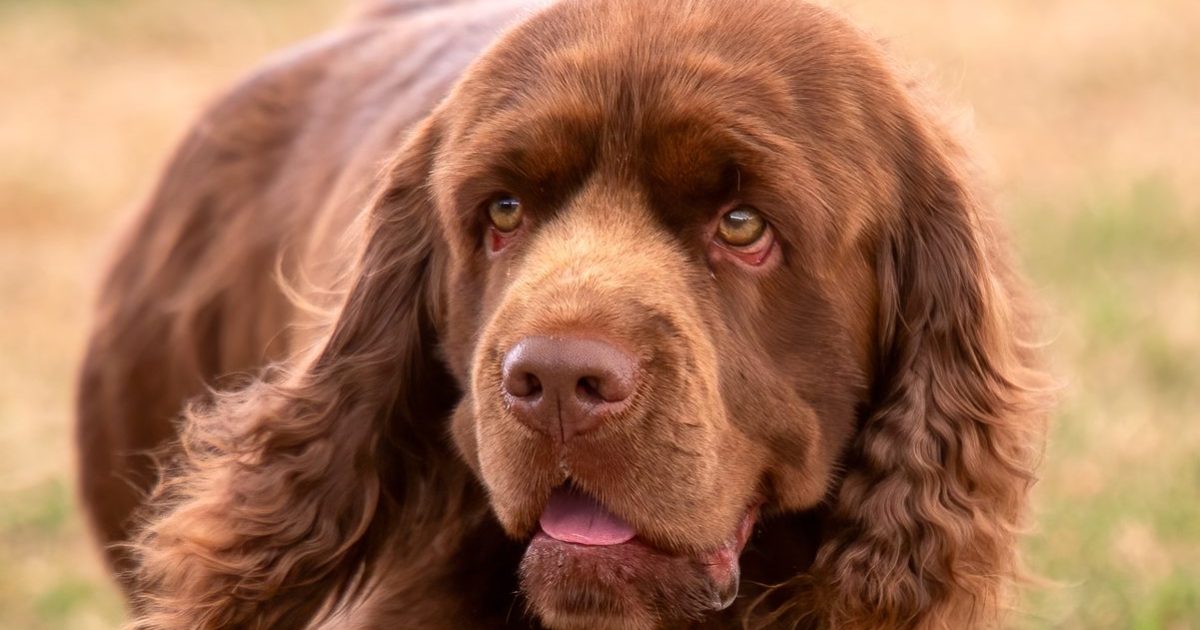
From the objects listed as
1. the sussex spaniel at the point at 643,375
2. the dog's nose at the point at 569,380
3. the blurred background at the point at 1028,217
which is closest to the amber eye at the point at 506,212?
the sussex spaniel at the point at 643,375

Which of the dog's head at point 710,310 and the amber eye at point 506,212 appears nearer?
the dog's head at point 710,310

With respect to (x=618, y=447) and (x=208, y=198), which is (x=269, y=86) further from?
(x=618, y=447)

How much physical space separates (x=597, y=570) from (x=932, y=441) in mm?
821

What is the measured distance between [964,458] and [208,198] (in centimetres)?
292

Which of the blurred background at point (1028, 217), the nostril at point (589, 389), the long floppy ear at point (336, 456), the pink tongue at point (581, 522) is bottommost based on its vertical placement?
the blurred background at point (1028, 217)

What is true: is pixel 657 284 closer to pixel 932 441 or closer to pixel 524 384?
pixel 524 384

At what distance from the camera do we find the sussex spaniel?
3.58 m

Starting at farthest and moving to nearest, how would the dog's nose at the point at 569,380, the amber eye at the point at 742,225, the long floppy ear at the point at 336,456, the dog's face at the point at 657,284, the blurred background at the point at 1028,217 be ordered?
the blurred background at the point at 1028,217, the long floppy ear at the point at 336,456, the amber eye at the point at 742,225, the dog's face at the point at 657,284, the dog's nose at the point at 569,380

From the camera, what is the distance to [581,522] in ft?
11.9

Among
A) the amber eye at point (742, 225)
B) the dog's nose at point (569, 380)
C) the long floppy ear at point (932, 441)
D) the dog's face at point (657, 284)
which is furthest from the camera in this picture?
the long floppy ear at point (932, 441)

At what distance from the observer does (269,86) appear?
604cm

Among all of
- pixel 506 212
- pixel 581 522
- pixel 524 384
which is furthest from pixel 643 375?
pixel 506 212

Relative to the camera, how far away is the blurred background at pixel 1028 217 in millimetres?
6262

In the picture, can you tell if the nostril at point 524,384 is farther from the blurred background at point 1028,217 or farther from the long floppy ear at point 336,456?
the blurred background at point 1028,217
